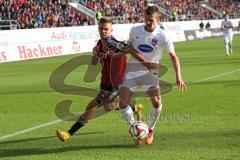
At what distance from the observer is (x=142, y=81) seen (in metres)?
7.54

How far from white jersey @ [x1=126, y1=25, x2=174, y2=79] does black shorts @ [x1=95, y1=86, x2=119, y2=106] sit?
1.61 feet

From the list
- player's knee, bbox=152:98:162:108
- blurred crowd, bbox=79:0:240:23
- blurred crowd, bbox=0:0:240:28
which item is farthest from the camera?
blurred crowd, bbox=79:0:240:23

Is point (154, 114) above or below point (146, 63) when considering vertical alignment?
below

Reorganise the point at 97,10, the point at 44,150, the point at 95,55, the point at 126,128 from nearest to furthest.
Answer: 1. the point at 44,150
2. the point at 95,55
3. the point at 126,128
4. the point at 97,10

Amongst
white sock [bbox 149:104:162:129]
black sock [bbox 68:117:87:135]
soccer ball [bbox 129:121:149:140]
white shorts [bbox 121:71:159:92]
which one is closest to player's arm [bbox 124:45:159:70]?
white shorts [bbox 121:71:159:92]

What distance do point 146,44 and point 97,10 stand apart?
131 ft

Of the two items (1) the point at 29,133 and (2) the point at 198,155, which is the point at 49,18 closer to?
(1) the point at 29,133

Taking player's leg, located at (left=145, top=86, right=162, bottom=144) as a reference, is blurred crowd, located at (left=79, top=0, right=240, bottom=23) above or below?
below

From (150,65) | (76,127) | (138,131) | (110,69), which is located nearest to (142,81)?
(150,65)

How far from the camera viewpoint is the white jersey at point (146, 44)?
24.0 ft

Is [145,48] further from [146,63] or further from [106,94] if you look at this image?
[106,94]

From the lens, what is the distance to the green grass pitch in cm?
692

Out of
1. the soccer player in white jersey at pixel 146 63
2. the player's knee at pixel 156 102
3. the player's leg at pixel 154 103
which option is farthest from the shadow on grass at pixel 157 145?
the player's knee at pixel 156 102

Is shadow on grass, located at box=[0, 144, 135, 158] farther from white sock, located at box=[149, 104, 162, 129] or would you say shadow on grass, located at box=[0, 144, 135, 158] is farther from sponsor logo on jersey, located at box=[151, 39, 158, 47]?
sponsor logo on jersey, located at box=[151, 39, 158, 47]
